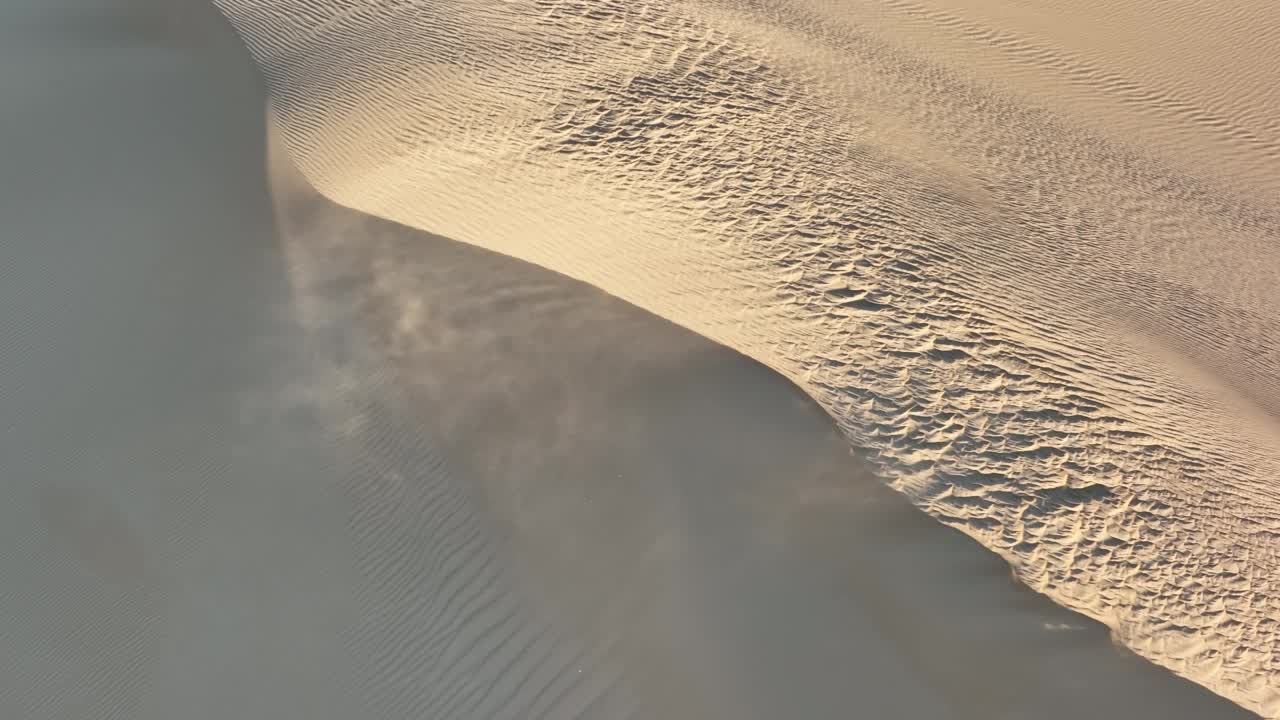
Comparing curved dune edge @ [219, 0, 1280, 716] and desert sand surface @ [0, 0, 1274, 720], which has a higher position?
curved dune edge @ [219, 0, 1280, 716]

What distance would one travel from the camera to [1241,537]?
5219 mm

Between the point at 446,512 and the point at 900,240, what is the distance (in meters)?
4.04

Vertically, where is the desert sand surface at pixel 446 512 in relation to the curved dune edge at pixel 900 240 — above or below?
below

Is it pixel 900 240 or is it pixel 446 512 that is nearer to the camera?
pixel 446 512

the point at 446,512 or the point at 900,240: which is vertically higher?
the point at 900,240

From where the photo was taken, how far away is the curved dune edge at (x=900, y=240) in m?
5.24

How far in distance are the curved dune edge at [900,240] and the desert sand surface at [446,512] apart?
0.34 ft

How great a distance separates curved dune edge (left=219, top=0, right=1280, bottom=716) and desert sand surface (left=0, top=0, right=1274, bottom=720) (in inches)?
4.1

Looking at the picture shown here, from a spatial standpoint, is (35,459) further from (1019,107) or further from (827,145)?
(1019,107)

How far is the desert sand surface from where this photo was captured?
4.96 metres

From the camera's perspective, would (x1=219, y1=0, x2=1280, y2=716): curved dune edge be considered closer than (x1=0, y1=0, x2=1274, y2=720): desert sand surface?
No

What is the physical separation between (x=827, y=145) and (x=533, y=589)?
461 cm

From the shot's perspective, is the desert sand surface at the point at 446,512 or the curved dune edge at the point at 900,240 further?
the curved dune edge at the point at 900,240

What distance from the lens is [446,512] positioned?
5.63 metres
